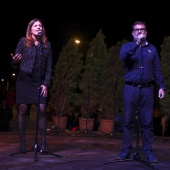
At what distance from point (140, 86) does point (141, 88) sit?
0.13ft

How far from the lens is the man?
386cm

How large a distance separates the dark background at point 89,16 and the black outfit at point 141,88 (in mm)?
9019

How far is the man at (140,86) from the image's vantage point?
3861 mm

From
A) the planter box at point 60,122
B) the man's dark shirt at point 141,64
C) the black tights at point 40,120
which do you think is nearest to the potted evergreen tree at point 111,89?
the planter box at point 60,122

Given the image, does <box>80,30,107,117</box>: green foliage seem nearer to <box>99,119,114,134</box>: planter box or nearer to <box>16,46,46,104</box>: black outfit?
<box>99,119,114,134</box>: planter box

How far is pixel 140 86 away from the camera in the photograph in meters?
3.85

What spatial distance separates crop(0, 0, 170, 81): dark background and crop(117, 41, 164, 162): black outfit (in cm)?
902

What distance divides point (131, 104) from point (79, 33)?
1419cm

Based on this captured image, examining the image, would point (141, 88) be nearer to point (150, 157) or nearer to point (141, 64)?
point (141, 64)

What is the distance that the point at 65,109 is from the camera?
9.49 meters

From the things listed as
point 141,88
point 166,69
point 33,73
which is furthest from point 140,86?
point 166,69

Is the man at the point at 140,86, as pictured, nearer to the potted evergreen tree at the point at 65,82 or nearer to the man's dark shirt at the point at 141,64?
the man's dark shirt at the point at 141,64

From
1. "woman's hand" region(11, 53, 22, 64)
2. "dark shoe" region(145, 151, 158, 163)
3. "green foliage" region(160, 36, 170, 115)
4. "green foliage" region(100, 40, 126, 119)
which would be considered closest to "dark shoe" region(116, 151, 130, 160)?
"dark shoe" region(145, 151, 158, 163)

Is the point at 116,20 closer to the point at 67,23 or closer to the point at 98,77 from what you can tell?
the point at 67,23
